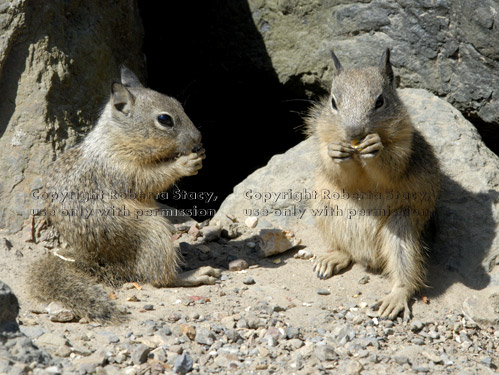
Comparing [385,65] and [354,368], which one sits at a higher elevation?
[385,65]

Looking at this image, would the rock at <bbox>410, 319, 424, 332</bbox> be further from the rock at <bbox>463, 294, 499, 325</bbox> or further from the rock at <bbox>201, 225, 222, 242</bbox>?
the rock at <bbox>201, 225, 222, 242</bbox>

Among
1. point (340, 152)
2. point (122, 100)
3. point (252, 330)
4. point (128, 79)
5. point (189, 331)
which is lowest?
point (252, 330)

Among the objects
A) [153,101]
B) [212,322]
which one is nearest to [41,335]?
[212,322]

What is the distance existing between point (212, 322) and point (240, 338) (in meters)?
0.35

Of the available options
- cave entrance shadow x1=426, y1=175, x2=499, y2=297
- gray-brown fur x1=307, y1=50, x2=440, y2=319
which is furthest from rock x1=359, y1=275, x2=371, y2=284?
cave entrance shadow x1=426, y1=175, x2=499, y2=297

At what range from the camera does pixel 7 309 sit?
4211 millimetres

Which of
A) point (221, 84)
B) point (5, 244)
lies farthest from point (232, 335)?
point (221, 84)

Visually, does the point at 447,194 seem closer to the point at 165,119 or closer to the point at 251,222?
the point at 251,222

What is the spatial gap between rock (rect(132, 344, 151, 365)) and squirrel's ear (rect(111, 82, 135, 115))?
8.13ft

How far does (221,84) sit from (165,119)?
2.93m

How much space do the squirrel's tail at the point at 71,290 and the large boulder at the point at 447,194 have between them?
2144 millimetres

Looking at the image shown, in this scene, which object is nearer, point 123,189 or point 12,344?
point 12,344

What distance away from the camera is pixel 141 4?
8.75 m

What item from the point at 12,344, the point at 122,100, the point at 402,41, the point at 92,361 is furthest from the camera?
the point at 402,41
